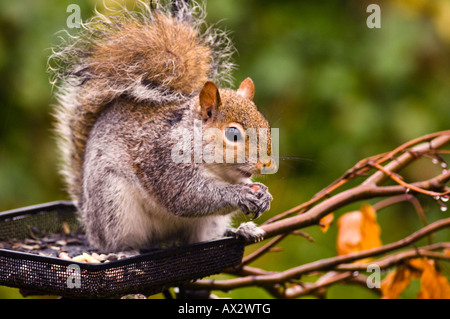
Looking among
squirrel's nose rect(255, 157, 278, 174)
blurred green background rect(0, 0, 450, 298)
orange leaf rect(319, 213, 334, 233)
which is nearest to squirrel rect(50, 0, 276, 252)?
squirrel's nose rect(255, 157, 278, 174)

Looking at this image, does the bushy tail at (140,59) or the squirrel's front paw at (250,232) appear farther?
the bushy tail at (140,59)

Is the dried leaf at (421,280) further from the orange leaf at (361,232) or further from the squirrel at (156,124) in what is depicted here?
the squirrel at (156,124)

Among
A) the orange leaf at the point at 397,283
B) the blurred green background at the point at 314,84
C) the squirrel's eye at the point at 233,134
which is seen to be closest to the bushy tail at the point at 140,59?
the squirrel's eye at the point at 233,134

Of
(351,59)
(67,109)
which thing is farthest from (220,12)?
(67,109)

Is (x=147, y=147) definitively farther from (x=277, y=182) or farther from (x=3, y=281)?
(x=3, y=281)

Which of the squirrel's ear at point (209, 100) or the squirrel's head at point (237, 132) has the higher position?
the squirrel's ear at point (209, 100)

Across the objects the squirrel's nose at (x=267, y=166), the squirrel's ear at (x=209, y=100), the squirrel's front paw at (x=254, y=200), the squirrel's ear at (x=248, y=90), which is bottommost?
the squirrel's front paw at (x=254, y=200)

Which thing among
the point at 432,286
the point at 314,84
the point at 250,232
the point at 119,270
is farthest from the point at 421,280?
the point at 314,84
